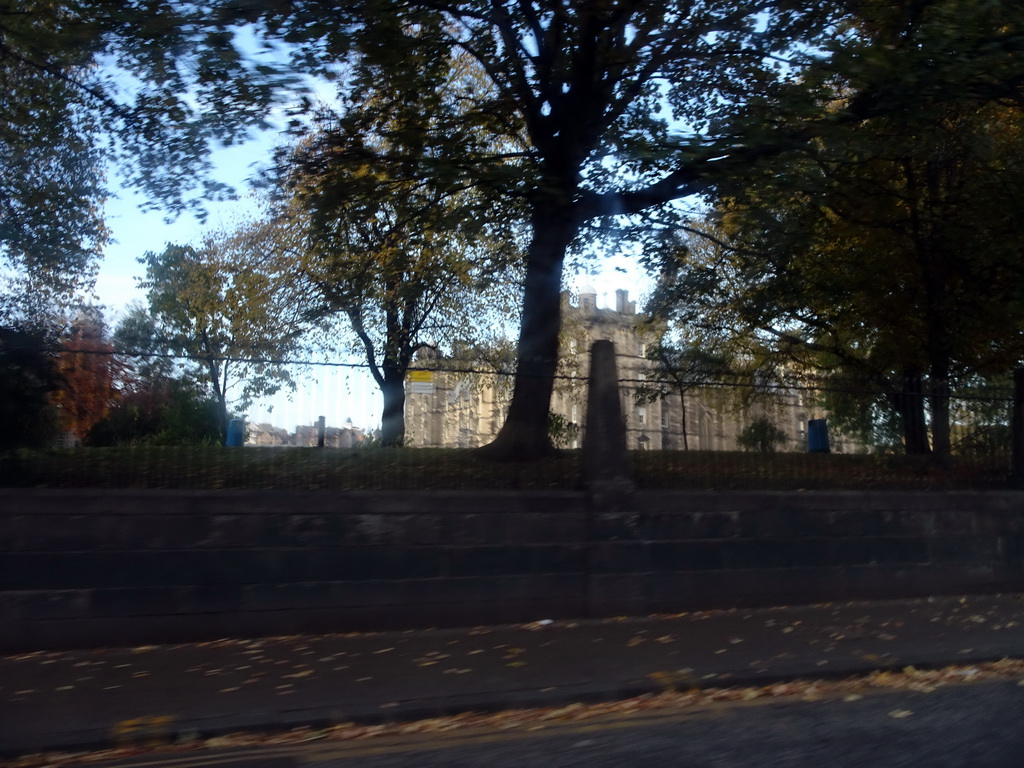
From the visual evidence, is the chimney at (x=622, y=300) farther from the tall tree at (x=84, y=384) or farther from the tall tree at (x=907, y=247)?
the tall tree at (x=84, y=384)

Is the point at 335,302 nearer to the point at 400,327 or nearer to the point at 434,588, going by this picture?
the point at 434,588

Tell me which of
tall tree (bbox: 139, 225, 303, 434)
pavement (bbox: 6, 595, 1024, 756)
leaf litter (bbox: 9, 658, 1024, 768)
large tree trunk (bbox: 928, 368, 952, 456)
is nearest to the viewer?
leaf litter (bbox: 9, 658, 1024, 768)

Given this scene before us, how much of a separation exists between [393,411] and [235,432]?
Answer: 1.53 m

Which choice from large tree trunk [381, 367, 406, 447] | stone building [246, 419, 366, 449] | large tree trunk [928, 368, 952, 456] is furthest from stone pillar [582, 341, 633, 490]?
large tree trunk [928, 368, 952, 456]

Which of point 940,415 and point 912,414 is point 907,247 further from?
point 912,414

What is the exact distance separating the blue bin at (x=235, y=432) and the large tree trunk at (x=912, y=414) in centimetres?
678

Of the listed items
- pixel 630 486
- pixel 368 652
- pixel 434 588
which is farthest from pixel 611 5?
pixel 368 652

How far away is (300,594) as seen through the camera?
7.38 m

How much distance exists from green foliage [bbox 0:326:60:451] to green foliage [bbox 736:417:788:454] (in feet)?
21.3

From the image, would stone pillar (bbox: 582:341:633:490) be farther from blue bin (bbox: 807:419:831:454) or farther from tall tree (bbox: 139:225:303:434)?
tall tree (bbox: 139:225:303:434)

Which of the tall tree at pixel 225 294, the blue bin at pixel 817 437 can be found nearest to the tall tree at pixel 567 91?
the blue bin at pixel 817 437

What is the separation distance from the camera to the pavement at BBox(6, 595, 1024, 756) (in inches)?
207

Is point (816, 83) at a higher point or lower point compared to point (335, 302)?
higher

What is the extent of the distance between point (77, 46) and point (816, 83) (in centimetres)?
686
